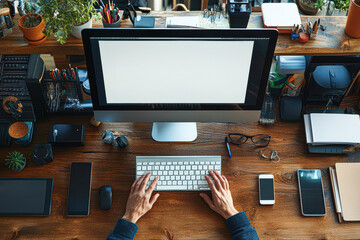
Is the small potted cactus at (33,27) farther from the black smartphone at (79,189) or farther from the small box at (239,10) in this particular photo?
the small box at (239,10)

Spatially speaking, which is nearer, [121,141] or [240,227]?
[240,227]

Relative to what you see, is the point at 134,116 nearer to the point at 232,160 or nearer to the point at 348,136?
the point at 232,160

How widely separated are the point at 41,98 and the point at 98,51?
0.48 meters

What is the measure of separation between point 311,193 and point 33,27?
4.07 ft

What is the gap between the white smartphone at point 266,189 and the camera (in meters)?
1.40

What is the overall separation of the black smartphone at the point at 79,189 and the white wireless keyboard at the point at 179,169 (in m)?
0.21

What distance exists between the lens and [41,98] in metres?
1.54

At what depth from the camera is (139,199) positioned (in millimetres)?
1370

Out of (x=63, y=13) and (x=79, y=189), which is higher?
(x=63, y=13)

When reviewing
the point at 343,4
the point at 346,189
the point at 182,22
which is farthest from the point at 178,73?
the point at 343,4

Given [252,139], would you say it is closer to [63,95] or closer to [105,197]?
[105,197]

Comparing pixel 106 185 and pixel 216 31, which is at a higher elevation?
pixel 216 31

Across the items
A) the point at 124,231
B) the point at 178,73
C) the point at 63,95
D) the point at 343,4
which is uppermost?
the point at 343,4

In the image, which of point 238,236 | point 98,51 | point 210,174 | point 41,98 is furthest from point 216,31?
point 41,98
